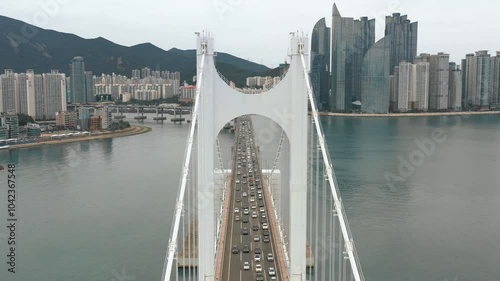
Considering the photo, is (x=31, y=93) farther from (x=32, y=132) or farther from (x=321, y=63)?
(x=321, y=63)

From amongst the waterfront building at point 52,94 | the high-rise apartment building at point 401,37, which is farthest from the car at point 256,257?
the high-rise apartment building at point 401,37

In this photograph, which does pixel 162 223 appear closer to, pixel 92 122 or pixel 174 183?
pixel 174 183

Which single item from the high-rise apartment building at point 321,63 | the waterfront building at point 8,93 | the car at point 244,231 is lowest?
the car at point 244,231

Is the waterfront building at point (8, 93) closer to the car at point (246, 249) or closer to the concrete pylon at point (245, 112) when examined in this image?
the car at point (246, 249)

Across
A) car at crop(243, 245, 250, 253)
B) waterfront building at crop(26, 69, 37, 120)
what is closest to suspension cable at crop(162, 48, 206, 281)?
car at crop(243, 245, 250, 253)

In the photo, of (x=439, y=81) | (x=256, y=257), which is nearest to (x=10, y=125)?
(x=256, y=257)

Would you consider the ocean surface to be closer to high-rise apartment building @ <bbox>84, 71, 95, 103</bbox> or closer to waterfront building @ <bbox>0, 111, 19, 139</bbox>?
waterfront building @ <bbox>0, 111, 19, 139</bbox>

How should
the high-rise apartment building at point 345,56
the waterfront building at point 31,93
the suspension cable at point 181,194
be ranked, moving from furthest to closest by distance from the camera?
the high-rise apartment building at point 345,56 < the waterfront building at point 31,93 < the suspension cable at point 181,194
